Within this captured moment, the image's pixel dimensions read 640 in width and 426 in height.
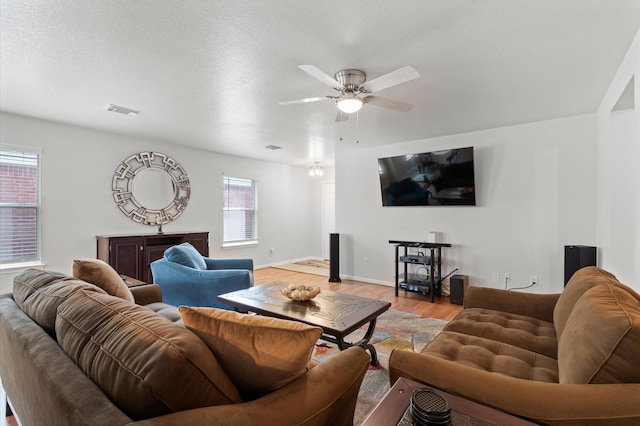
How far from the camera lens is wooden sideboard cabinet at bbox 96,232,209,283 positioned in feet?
14.0

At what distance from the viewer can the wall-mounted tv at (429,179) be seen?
4.36m

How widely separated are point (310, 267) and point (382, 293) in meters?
2.50

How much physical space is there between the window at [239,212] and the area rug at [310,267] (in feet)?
3.32

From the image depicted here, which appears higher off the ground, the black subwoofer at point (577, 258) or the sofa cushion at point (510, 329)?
the black subwoofer at point (577, 258)

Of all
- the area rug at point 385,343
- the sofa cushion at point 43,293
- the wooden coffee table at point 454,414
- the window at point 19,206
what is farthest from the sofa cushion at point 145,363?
the window at point 19,206

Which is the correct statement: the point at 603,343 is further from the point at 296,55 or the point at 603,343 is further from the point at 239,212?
the point at 239,212

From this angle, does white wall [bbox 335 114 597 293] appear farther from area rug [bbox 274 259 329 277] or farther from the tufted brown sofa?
the tufted brown sofa

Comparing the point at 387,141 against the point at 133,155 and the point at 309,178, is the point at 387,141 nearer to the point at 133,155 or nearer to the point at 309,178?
the point at 309,178

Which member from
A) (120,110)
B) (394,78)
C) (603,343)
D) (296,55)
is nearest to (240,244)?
(120,110)

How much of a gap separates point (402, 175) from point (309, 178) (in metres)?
3.65

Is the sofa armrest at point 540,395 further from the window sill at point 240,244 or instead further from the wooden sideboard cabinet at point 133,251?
the window sill at point 240,244

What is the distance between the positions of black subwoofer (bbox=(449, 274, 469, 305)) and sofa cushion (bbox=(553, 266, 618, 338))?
7.83ft

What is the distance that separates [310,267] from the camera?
22.9 feet

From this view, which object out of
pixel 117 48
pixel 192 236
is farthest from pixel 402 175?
pixel 117 48
